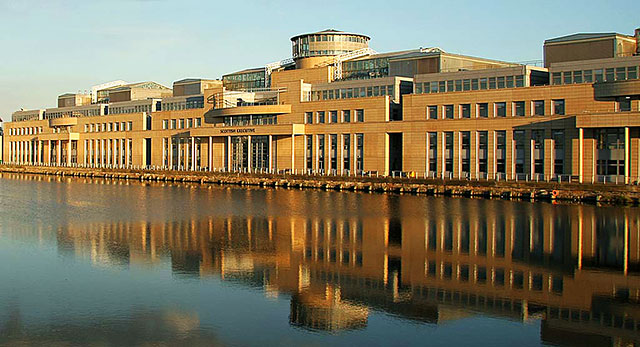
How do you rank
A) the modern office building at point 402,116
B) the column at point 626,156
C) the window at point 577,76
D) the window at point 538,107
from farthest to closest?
the window at point 538,107 → the window at point 577,76 → the modern office building at point 402,116 → the column at point 626,156

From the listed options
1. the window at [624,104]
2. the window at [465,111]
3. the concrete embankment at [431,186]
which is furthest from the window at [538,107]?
the concrete embankment at [431,186]

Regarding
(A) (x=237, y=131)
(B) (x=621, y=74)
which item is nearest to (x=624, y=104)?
(B) (x=621, y=74)

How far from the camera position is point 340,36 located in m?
123

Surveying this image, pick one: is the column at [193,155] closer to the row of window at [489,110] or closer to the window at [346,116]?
the window at [346,116]

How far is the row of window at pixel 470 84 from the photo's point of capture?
9456 cm

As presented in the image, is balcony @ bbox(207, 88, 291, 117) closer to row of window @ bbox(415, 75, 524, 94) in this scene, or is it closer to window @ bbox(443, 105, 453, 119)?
row of window @ bbox(415, 75, 524, 94)

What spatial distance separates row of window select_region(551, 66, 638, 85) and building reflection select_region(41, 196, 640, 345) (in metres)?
30.6

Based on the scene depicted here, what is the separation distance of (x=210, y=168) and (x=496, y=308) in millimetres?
105420

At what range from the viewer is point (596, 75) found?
87.6 m

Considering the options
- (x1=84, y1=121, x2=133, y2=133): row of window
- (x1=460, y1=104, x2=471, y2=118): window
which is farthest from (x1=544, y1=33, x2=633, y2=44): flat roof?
(x1=84, y1=121, x2=133, y2=133): row of window

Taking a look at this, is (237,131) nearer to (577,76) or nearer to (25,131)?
(577,76)

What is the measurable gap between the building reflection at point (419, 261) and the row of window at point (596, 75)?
30.6 metres

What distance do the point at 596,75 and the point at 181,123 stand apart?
81195 mm

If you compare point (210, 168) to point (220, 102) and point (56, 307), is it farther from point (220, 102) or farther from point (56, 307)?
point (56, 307)
